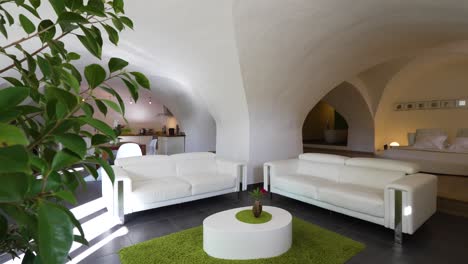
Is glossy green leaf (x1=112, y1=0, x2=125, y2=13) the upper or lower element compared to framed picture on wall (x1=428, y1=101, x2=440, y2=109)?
lower

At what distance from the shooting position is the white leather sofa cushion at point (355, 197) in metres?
2.80

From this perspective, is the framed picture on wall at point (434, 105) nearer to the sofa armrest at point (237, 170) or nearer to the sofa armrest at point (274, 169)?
the sofa armrest at point (274, 169)

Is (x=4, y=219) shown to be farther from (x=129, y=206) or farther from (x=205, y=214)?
(x=205, y=214)

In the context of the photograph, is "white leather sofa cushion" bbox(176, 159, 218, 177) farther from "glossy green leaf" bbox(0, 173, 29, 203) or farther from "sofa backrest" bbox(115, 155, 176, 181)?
"glossy green leaf" bbox(0, 173, 29, 203)

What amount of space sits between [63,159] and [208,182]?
133 inches

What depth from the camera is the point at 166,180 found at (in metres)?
3.74

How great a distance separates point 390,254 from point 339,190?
0.91 meters

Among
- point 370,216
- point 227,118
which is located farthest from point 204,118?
point 370,216

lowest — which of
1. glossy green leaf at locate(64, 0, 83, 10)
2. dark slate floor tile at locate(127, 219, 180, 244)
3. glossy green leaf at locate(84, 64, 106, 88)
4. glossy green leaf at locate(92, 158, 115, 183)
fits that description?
dark slate floor tile at locate(127, 219, 180, 244)

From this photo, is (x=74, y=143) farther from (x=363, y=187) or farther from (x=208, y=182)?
(x=363, y=187)

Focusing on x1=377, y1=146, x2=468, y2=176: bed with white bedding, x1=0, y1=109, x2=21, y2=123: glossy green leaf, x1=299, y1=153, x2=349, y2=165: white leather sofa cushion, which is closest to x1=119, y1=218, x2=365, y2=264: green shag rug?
x1=299, y1=153, x2=349, y2=165: white leather sofa cushion

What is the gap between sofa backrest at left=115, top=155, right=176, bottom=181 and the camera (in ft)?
12.5

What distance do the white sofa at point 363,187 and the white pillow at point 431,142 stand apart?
452 cm

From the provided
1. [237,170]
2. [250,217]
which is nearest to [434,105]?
[237,170]
